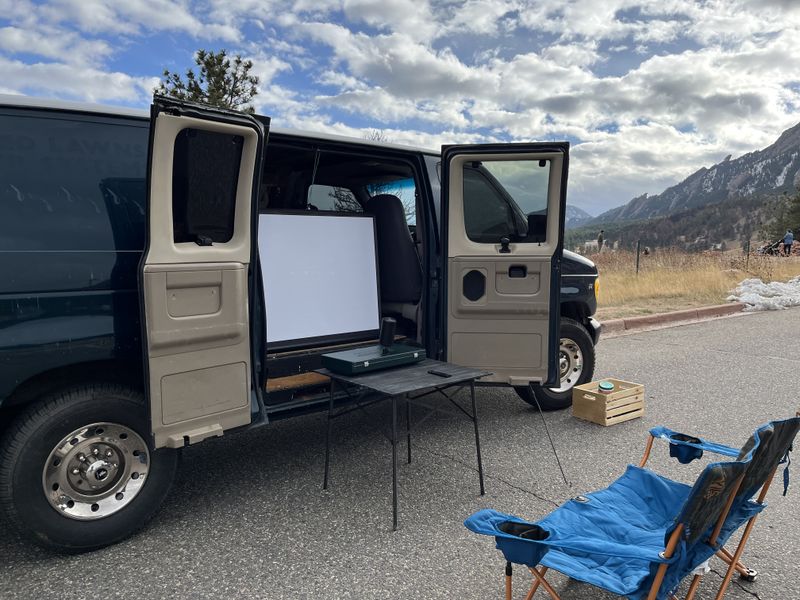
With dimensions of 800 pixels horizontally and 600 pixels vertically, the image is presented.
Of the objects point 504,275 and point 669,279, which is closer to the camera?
point 504,275

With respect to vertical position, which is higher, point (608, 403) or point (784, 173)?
point (784, 173)

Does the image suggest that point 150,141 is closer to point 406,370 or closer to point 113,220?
point 113,220

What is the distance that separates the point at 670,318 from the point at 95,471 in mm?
10040

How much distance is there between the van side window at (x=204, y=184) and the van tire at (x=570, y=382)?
294 centimetres

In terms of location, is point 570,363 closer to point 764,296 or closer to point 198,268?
point 198,268

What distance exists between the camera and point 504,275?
430 cm

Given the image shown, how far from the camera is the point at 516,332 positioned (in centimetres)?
434

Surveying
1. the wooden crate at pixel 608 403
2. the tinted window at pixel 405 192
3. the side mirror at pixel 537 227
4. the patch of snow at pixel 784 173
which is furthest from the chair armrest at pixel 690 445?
the patch of snow at pixel 784 173

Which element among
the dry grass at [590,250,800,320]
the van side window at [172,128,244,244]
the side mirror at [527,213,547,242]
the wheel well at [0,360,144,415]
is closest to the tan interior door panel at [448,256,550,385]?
the side mirror at [527,213,547,242]

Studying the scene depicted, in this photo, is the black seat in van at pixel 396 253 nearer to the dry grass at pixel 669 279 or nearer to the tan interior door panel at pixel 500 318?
the tan interior door panel at pixel 500 318

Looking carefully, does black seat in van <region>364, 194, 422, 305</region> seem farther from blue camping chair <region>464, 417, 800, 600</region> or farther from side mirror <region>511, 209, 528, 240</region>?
blue camping chair <region>464, 417, 800, 600</region>

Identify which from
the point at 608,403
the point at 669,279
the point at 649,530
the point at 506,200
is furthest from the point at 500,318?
the point at 669,279

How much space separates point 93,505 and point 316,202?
9.43ft

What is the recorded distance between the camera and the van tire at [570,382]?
502 cm
